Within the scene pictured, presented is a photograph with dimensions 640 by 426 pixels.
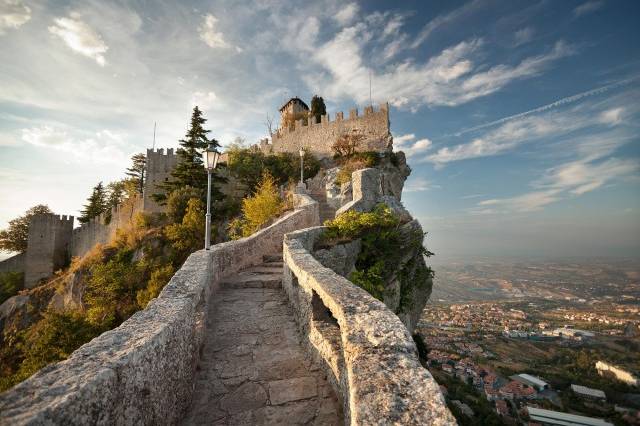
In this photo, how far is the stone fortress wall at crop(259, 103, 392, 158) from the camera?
92.0 ft

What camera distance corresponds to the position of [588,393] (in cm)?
2400

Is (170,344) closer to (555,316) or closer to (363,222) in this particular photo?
(363,222)

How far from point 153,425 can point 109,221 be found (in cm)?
3303

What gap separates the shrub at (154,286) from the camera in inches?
628

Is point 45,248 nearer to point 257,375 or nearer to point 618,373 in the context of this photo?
point 257,375

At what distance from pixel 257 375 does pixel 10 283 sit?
38.0 m

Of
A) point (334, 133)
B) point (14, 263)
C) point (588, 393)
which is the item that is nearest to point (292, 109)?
point (334, 133)

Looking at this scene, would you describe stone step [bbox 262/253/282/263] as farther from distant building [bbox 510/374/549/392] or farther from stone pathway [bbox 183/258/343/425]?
distant building [bbox 510/374/549/392]

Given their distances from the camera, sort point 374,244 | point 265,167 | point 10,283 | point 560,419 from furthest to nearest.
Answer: point 265,167 < point 10,283 < point 560,419 < point 374,244

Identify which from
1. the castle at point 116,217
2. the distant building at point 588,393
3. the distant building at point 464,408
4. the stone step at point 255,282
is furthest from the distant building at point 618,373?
the stone step at point 255,282

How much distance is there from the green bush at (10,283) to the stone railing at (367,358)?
1476 inches

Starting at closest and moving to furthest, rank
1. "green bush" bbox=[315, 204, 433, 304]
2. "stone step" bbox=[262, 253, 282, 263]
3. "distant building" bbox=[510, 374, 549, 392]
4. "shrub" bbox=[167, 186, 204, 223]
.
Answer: "green bush" bbox=[315, 204, 433, 304] → "stone step" bbox=[262, 253, 282, 263] → "shrub" bbox=[167, 186, 204, 223] → "distant building" bbox=[510, 374, 549, 392]

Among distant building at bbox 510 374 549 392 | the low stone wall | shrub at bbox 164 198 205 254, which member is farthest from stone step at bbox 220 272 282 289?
the low stone wall

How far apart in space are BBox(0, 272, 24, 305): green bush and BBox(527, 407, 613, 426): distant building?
1859 inches
